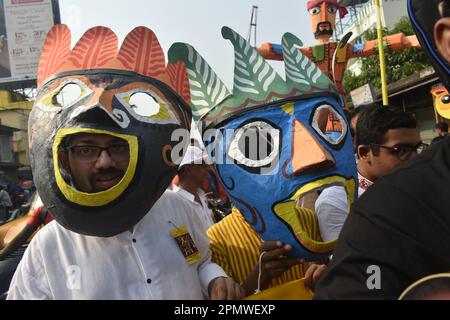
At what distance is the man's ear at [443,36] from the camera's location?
3.12 feet

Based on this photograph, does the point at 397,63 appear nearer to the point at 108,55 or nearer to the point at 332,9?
the point at 332,9

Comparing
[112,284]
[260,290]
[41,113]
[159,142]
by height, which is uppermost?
[41,113]

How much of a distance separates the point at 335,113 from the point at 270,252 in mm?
679

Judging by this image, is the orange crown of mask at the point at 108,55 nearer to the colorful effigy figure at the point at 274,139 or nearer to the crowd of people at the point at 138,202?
the crowd of people at the point at 138,202

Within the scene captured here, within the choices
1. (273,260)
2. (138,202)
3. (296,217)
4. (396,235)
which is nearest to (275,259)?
(273,260)

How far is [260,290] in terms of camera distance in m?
1.73

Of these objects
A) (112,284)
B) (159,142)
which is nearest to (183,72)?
(159,142)

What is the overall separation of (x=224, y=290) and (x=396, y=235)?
36.6 inches

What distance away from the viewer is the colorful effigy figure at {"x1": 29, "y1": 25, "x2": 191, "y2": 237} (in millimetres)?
1525

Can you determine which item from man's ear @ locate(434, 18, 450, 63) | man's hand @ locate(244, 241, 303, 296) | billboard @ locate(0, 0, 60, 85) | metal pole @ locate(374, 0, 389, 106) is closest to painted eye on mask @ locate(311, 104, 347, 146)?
man's hand @ locate(244, 241, 303, 296)

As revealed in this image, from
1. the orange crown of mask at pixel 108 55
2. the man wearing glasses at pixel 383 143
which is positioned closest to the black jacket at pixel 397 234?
the orange crown of mask at pixel 108 55

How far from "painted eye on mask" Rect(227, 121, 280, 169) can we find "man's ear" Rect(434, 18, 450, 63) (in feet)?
2.75
